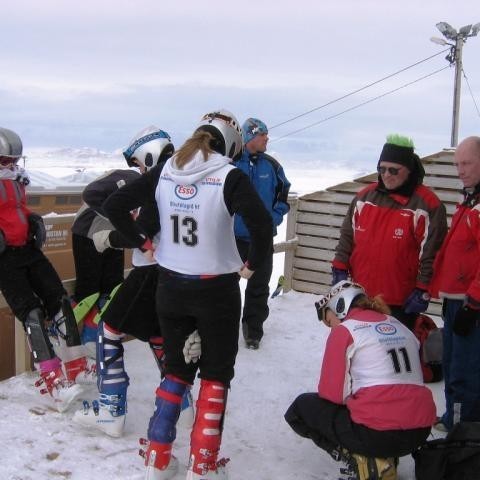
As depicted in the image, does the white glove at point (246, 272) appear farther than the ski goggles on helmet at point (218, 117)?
No

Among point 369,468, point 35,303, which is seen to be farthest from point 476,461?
point 35,303

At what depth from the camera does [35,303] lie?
4023mm

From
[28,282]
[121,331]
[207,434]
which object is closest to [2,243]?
[28,282]

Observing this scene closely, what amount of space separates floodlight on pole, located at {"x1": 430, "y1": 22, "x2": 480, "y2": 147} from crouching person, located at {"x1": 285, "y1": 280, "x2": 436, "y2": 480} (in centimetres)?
1252

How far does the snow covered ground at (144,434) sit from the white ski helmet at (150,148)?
5.44 feet

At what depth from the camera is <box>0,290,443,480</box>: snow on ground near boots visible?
3.29 metres

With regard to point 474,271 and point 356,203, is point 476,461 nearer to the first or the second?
point 474,271

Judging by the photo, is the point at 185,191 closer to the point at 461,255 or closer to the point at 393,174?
the point at 393,174

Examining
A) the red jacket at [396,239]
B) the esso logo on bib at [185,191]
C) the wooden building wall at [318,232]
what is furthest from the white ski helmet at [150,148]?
the wooden building wall at [318,232]

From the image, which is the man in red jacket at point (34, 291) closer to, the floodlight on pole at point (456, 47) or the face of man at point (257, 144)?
the face of man at point (257, 144)

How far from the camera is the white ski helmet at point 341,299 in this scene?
10.9 feet

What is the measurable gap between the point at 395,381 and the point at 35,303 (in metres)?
2.36

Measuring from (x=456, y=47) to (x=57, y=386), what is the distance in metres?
13.9

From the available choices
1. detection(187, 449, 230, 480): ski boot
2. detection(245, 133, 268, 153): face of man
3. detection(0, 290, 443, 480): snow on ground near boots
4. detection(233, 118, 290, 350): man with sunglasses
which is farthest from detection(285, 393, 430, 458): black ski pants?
detection(245, 133, 268, 153): face of man
